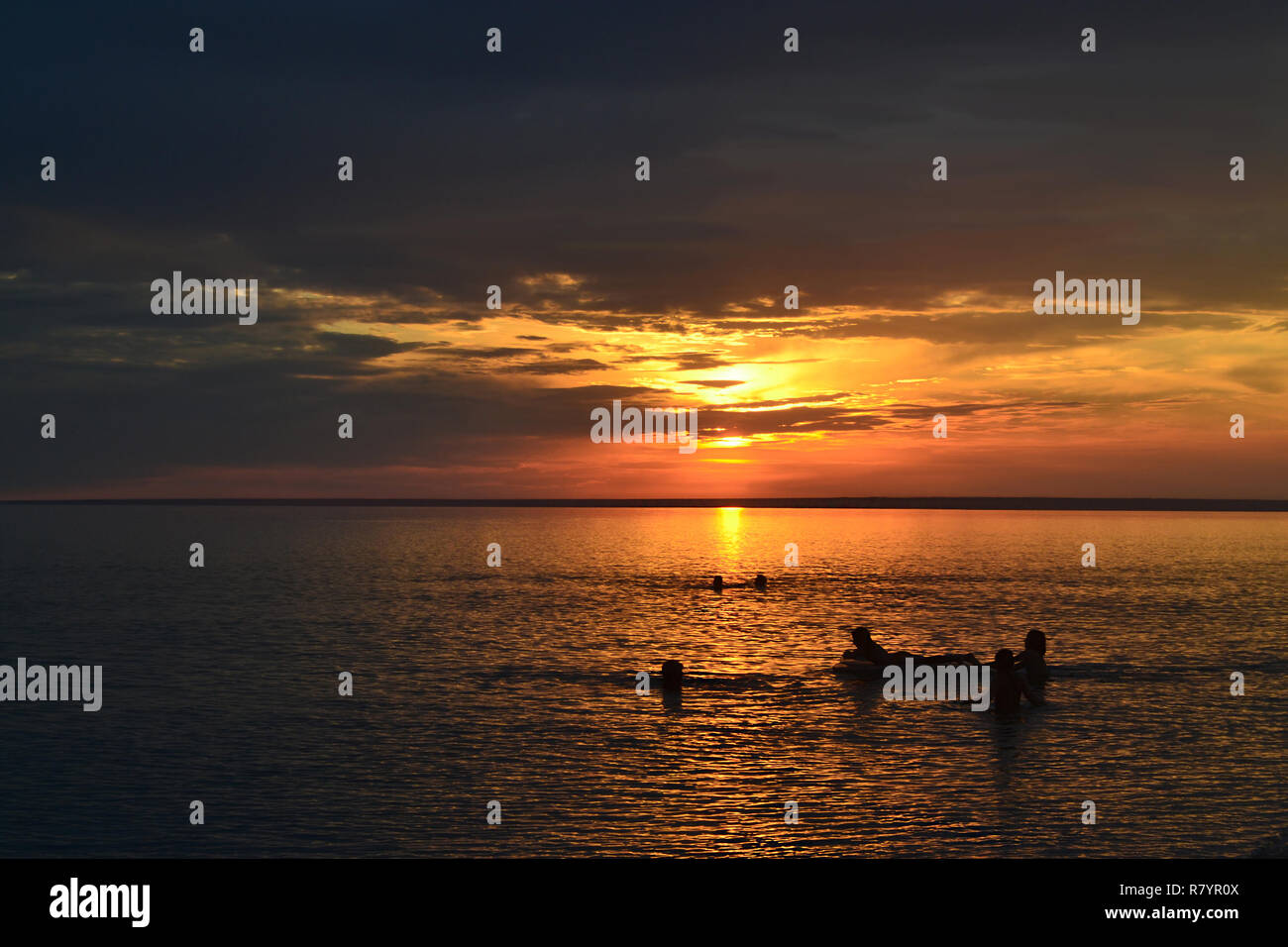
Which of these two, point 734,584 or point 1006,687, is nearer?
point 1006,687

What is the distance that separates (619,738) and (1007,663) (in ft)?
52.6

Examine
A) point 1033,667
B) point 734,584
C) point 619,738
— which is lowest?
point 619,738

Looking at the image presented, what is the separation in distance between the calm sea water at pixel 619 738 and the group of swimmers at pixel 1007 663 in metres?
1.42

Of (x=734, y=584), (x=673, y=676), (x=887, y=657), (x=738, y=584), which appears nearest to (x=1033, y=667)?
(x=887, y=657)

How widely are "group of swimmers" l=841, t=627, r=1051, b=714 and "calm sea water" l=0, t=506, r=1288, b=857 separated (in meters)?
1.42

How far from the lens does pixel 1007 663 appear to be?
133 feet

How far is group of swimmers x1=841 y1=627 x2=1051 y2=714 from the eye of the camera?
39.8 m

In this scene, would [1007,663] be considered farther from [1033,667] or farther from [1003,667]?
[1033,667]

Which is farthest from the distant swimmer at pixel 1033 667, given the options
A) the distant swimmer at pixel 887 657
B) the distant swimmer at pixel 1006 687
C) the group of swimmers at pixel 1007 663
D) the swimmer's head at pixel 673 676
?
the swimmer's head at pixel 673 676

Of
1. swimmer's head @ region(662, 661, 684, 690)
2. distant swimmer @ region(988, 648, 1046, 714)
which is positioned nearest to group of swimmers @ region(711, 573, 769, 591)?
swimmer's head @ region(662, 661, 684, 690)

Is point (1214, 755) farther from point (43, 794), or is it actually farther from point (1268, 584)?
point (1268, 584)

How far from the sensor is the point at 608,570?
133500mm
